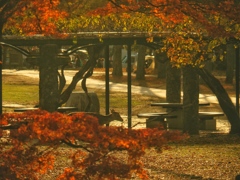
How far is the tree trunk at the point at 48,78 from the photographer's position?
20.1 meters

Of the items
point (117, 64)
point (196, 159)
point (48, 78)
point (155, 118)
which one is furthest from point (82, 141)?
point (117, 64)

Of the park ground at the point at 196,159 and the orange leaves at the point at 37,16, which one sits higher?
the orange leaves at the point at 37,16

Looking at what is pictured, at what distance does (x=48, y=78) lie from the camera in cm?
2080

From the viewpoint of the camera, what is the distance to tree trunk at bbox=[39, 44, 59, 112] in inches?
791

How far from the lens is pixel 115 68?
53.3 m

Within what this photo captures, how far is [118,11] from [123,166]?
7.20 meters

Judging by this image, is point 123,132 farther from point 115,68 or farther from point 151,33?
point 115,68

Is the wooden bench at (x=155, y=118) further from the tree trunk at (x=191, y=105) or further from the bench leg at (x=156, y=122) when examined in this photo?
the tree trunk at (x=191, y=105)

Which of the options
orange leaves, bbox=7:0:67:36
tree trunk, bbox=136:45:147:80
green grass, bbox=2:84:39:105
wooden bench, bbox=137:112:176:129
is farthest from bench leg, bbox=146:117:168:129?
tree trunk, bbox=136:45:147:80

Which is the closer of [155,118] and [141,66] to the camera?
[155,118]

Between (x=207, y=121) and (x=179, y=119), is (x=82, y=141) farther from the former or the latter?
(x=207, y=121)

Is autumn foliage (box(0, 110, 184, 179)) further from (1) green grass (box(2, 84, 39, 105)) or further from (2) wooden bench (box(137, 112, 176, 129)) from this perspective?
(1) green grass (box(2, 84, 39, 105))

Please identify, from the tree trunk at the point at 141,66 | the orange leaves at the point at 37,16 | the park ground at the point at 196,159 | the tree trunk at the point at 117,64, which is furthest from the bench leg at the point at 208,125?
the tree trunk at the point at 117,64

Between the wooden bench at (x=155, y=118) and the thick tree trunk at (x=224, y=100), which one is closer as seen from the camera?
the thick tree trunk at (x=224, y=100)
